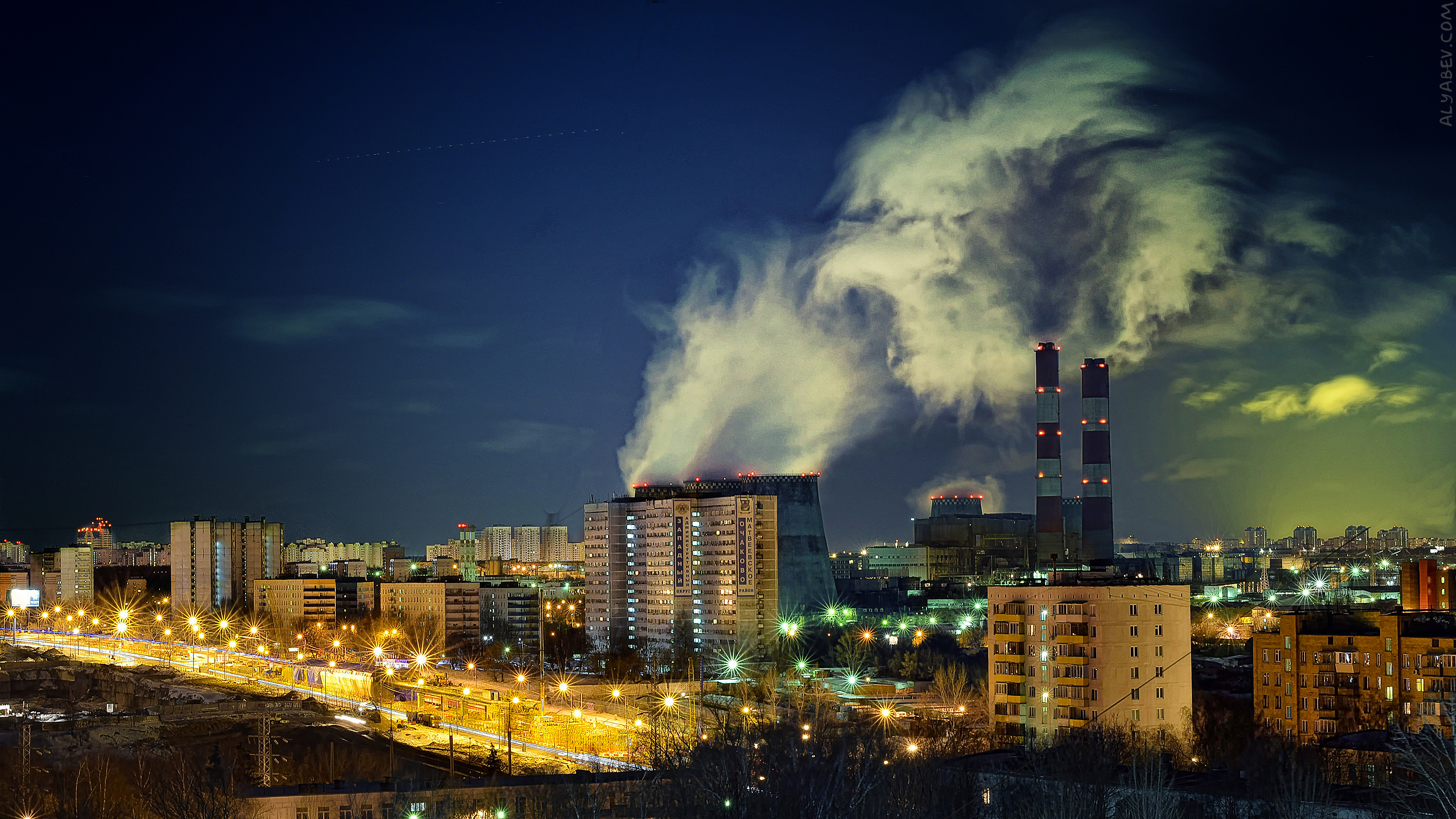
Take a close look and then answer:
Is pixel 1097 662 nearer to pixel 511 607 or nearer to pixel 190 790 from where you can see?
pixel 190 790

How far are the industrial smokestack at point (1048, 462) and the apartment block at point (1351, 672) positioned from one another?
25.7 meters

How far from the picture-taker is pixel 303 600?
56750 mm

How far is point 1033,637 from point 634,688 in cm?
1103

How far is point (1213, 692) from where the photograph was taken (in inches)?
1036

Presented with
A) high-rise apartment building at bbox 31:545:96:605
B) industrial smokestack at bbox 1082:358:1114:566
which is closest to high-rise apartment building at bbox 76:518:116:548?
high-rise apartment building at bbox 31:545:96:605

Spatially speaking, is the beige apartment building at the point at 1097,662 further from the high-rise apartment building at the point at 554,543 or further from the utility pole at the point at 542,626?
the high-rise apartment building at the point at 554,543

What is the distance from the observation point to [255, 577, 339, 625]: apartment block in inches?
2219

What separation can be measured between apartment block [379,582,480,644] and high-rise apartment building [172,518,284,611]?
31.9 ft

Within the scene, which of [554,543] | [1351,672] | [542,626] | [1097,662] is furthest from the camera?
[554,543]

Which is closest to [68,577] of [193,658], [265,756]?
[193,658]

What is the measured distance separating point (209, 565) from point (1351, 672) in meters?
48.4

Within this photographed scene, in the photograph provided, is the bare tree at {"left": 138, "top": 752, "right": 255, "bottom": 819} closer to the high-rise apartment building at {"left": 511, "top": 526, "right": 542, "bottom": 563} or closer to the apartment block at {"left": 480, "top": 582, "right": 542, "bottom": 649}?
the apartment block at {"left": 480, "top": 582, "right": 542, "bottom": 649}

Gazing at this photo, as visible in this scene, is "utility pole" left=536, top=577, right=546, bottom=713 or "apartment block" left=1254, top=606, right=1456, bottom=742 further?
"utility pole" left=536, top=577, right=546, bottom=713

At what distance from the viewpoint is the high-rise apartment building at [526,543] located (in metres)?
97.2
